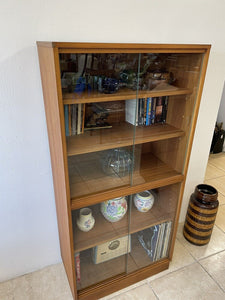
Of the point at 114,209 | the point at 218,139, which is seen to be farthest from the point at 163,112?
the point at 218,139

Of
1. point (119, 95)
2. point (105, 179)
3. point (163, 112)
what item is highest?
point (119, 95)

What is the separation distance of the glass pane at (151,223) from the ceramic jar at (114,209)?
0.20ft

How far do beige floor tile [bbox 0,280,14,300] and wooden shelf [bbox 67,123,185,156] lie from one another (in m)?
1.12

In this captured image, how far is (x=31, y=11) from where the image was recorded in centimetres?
104

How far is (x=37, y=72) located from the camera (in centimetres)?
115

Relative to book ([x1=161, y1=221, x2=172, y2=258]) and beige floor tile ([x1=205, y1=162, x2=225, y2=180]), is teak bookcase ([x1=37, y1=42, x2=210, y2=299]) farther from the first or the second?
beige floor tile ([x1=205, y1=162, x2=225, y2=180])

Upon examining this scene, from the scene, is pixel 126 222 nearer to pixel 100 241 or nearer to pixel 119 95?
pixel 100 241

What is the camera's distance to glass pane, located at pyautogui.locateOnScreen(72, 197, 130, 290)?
134 centimetres

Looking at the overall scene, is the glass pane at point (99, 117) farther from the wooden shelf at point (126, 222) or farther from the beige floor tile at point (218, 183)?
the beige floor tile at point (218, 183)

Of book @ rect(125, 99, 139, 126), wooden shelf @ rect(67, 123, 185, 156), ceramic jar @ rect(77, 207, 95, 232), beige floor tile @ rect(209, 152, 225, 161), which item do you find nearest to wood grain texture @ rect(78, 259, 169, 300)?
ceramic jar @ rect(77, 207, 95, 232)

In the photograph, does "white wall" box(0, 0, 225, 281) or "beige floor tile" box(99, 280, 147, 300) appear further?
"beige floor tile" box(99, 280, 147, 300)

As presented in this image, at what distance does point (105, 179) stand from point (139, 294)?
85 centimetres

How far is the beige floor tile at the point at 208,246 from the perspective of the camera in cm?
184

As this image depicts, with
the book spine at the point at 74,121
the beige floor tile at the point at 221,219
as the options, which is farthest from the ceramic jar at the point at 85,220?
the beige floor tile at the point at 221,219
